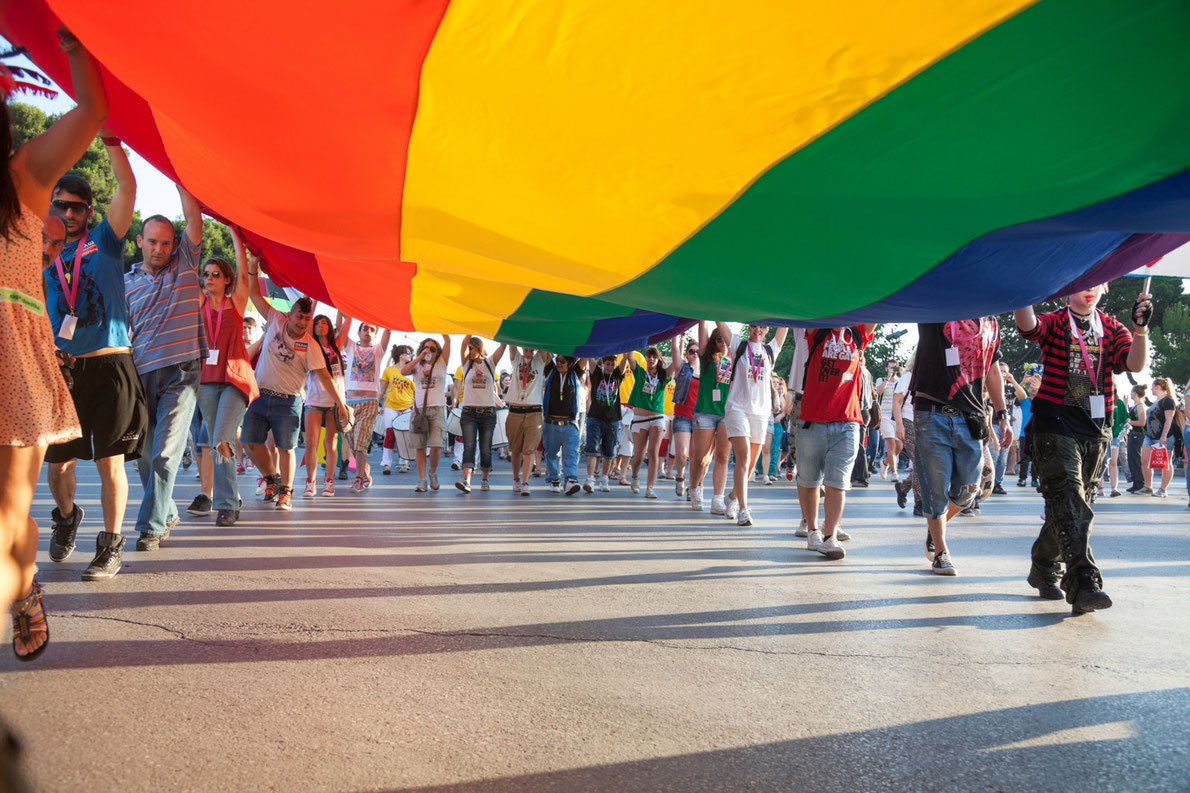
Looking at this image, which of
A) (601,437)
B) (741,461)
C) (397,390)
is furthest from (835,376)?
(397,390)

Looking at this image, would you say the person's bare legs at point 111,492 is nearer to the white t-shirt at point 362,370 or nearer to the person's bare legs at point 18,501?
the person's bare legs at point 18,501

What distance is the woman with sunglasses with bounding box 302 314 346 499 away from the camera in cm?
909

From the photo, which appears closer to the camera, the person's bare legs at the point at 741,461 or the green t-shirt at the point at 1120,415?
the person's bare legs at the point at 741,461

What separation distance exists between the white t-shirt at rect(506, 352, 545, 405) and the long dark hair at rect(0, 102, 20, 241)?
9.89 meters

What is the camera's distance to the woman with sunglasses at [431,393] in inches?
478

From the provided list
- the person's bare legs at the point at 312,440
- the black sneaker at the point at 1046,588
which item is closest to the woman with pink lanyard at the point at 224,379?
the person's bare legs at the point at 312,440

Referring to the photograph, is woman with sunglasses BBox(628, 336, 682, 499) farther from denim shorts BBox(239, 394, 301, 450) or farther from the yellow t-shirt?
denim shorts BBox(239, 394, 301, 450)

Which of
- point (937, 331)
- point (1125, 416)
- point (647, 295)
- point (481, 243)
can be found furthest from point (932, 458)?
point (1125, 416)

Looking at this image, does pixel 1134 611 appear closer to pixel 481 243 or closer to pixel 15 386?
pixel 481 243

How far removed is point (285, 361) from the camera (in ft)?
28.7

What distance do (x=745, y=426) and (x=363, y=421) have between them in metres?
6.04

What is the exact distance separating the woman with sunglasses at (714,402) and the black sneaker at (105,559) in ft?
19.4

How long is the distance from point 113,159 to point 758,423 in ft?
20.9

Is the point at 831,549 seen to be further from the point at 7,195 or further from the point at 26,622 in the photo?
the point at 7,195
